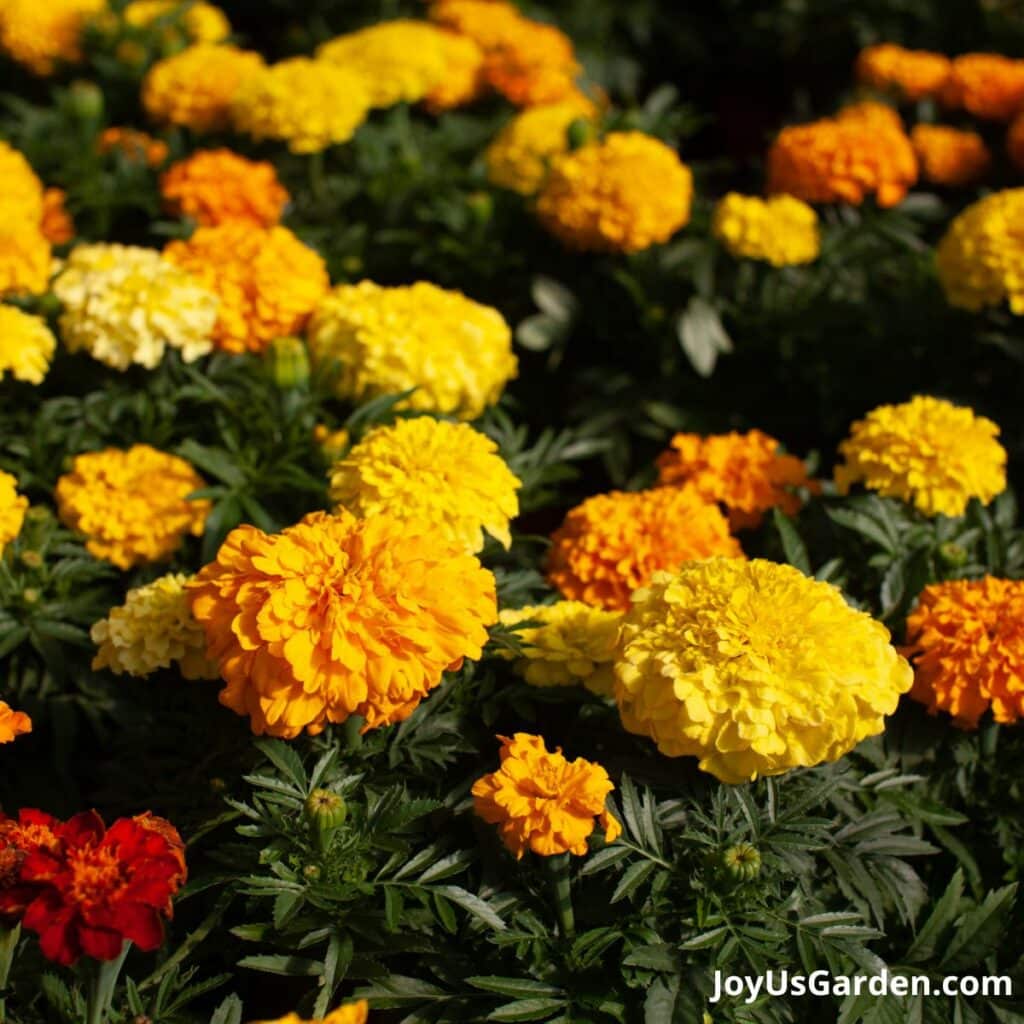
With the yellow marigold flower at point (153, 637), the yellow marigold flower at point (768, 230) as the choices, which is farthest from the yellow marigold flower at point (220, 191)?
the yellow marigold flower at point (153, 637)

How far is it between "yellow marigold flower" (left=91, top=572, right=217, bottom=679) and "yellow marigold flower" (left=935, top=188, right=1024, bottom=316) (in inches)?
74.6

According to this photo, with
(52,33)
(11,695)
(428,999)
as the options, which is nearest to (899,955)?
(428,999)

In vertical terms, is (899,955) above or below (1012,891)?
below

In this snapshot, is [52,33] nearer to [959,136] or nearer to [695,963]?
[959,136]

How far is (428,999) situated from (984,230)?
6.75 ft

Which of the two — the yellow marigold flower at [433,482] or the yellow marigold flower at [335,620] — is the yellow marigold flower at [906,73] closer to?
the yellow marigold flower at [433,482]

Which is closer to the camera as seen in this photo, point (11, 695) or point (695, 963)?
point (695, 963)

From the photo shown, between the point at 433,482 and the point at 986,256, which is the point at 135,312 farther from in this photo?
the point at 986,256

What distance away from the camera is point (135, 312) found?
2.48 metres

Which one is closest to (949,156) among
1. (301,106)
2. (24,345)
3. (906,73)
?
(906,73)

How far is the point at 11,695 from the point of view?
224 centimetres

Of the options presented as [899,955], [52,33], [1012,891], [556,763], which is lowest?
[899,955]

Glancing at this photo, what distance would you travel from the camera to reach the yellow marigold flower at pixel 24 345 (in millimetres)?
2402

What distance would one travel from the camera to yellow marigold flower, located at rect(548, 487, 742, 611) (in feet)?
7.50
